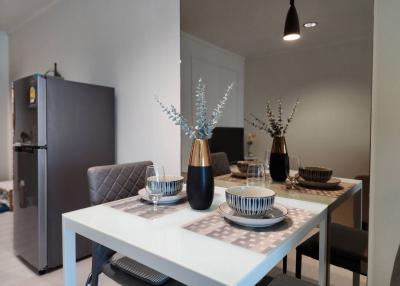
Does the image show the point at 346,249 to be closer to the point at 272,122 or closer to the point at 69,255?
the point at 272,122

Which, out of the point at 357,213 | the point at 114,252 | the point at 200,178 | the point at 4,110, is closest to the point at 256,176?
the point at 200,178

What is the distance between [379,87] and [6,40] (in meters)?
5.22

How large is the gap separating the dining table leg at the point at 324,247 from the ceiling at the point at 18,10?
3.69 meters

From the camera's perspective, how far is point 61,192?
212cm

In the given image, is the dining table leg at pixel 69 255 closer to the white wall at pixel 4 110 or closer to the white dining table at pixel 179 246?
the white dining table at pixel 179 246

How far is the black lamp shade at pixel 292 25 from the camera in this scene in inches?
64.2

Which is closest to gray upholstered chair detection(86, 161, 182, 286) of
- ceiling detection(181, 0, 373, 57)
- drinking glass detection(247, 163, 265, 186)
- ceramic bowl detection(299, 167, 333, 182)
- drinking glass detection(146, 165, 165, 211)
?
drinking glass detection(146, 165, 165, 211)

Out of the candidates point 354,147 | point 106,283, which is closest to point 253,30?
point 354,147

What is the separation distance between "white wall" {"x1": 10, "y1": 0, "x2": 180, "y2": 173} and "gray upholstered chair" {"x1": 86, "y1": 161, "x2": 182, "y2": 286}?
0.55 meters

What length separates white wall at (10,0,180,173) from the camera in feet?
6.82

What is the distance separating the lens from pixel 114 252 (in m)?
1.38

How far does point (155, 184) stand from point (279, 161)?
0.84 m

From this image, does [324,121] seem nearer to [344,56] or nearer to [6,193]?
[344,56]

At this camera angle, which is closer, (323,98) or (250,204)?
(250,204)
